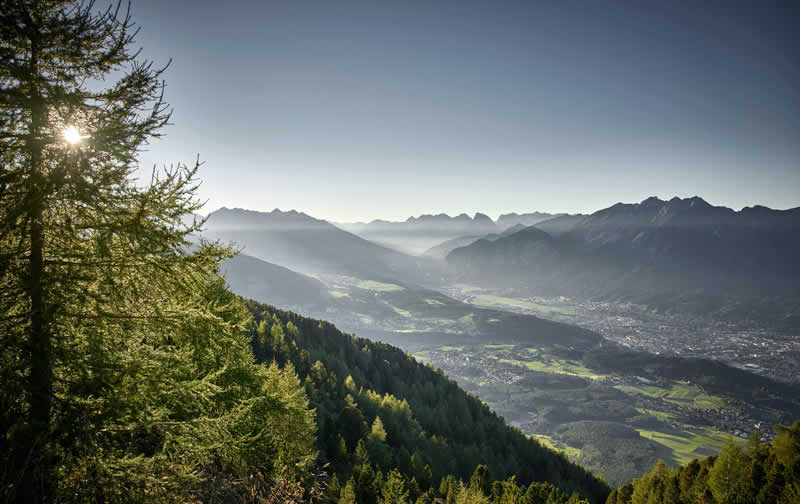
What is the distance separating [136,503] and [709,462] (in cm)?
5798

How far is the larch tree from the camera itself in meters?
5.60

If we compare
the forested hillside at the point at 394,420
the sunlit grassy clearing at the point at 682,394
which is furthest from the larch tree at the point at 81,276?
the sunlit grassy clearing at the point at 682,394

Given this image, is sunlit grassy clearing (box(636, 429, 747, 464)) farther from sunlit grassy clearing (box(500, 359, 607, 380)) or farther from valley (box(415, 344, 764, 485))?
sunlit grassy clearing (box(500, 359, 607, 380))

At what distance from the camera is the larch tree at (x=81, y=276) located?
5.60m

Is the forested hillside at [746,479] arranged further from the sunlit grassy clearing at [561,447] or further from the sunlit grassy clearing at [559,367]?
the sunlit grassy clearing at [559,367]

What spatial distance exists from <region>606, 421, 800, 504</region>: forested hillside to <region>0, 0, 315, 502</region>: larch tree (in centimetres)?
4798

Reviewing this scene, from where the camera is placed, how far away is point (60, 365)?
5988 mm

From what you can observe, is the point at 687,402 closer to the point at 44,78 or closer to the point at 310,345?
the point at 310,345

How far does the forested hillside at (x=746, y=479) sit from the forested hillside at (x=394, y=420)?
65.7ft

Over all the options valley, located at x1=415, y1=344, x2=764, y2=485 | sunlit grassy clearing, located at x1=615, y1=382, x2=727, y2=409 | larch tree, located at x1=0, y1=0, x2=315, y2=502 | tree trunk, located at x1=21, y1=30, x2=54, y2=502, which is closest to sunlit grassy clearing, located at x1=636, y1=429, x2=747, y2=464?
valley, located at x1=415, y1=344, x2=764, y2=485

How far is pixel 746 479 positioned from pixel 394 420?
38030 mm

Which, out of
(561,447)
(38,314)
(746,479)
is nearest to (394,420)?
(746,479)

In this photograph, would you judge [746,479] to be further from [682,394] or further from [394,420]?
[682,394]

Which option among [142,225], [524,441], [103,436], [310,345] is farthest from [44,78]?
[524,441]
